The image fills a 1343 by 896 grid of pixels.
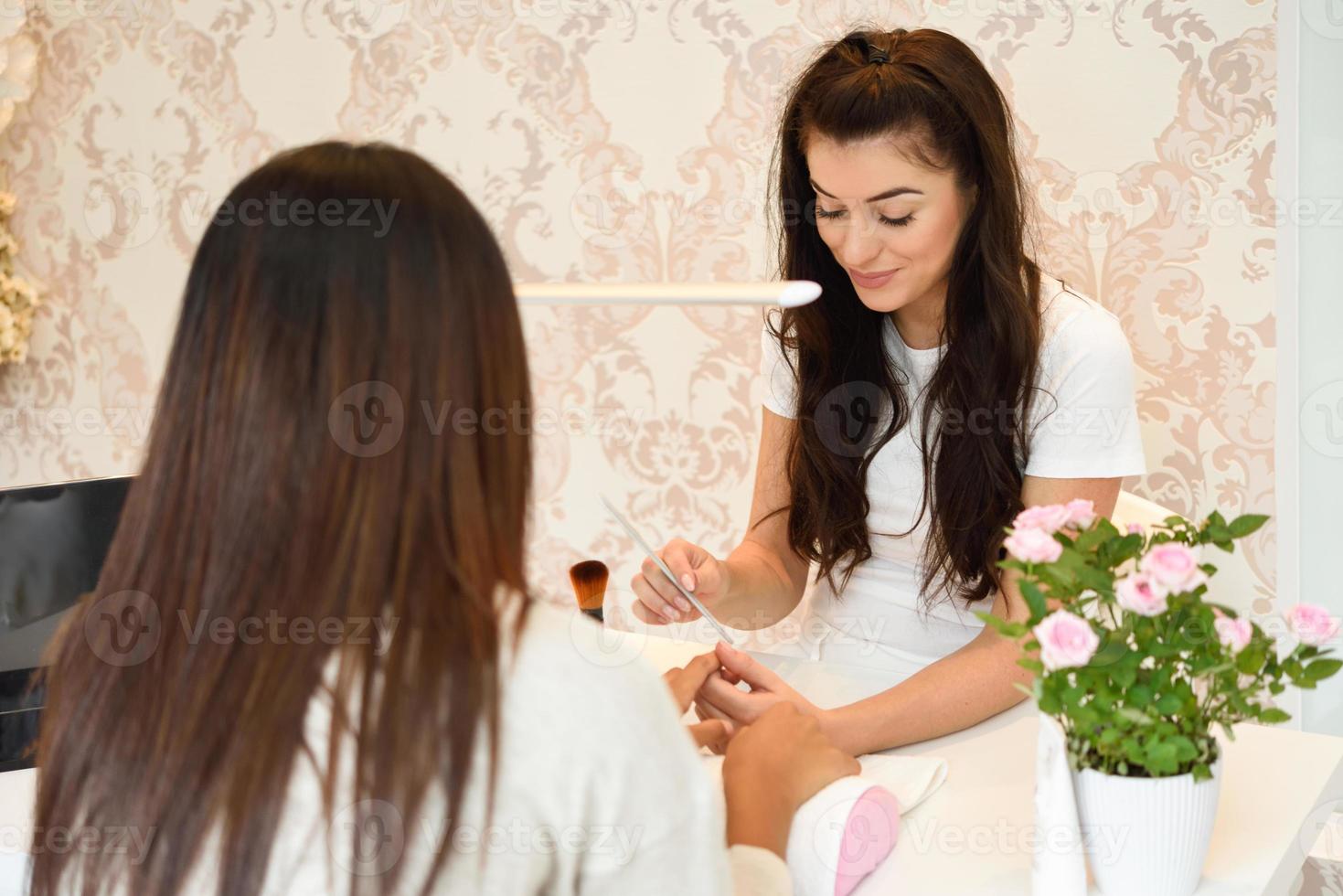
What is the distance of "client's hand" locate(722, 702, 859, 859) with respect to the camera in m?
0.98

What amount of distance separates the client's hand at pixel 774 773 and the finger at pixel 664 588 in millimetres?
375

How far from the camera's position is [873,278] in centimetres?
152

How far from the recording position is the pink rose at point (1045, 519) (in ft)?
3.13

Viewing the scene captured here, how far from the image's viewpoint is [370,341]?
0.73m

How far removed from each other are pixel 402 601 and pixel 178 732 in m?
0.15

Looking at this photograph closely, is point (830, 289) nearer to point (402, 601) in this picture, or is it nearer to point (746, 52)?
point (746, 52)

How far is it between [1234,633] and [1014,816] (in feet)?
0.90
